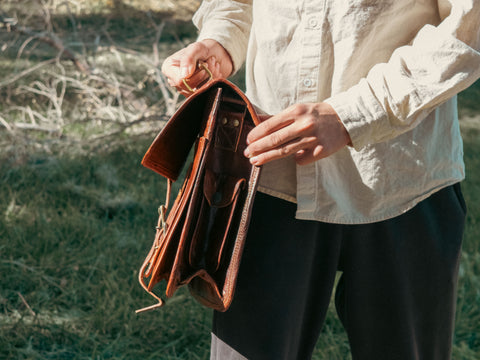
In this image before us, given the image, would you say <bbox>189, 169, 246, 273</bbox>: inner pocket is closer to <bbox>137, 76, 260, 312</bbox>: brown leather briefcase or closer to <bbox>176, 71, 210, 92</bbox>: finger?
<bbox>137, 76, 260, 312</bbox>: brown leather briefcase

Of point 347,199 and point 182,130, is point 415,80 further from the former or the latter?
point 182,130

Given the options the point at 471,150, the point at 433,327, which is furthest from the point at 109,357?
the point at 471,150

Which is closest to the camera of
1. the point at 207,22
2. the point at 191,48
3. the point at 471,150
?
the point at 191,48

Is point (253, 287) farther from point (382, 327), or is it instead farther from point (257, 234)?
point (382, 327)

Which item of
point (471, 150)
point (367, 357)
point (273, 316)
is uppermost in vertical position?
point (273, 316)

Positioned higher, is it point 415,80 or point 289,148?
point 415,80

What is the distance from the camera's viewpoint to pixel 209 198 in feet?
3.64

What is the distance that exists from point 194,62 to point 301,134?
330 mm

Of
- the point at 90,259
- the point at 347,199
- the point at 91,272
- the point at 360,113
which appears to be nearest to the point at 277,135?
the point at 360,113

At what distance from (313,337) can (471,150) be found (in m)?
3.98

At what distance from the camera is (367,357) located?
4.16 feet

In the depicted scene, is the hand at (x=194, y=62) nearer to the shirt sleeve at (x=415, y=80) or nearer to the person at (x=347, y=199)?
the person at (x=347, y=199)

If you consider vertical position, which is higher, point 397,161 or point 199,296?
point 397,161

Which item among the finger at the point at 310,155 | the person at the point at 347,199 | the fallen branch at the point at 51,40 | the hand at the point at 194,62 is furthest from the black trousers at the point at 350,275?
the fallen branch at the point at 51,40
